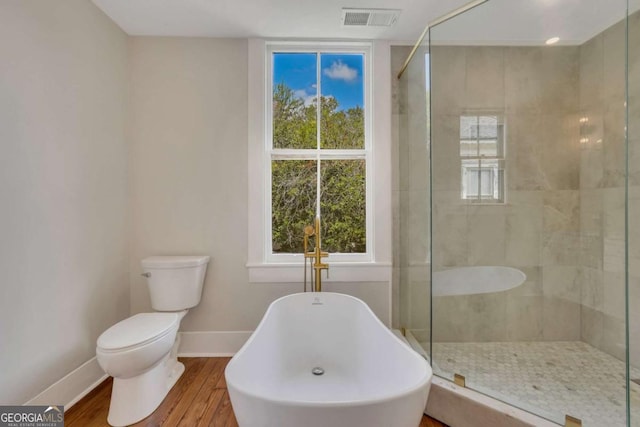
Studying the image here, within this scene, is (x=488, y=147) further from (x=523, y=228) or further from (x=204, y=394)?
(x=204, y=394)

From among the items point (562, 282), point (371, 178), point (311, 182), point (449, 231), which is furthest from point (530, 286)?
point (311, 182)

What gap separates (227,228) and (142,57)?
143cm

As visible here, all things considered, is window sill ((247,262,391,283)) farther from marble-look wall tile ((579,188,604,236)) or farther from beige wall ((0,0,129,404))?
marble-look wall tile ((579,188,604,236))

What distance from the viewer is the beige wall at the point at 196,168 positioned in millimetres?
2025

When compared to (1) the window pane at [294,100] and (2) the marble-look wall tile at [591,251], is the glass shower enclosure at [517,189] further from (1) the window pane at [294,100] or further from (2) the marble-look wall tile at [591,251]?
(1) the window pane at [294,100]

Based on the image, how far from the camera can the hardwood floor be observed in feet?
4.56

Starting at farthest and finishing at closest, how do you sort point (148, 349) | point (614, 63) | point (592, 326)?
point (592, 326), point (614, 63), point (148, 349)

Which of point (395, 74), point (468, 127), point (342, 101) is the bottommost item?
point (468, 127)

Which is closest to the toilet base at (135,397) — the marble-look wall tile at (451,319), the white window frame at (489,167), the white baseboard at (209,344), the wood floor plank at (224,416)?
→ the wood floor plank at (224,416)

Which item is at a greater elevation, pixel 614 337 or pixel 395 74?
pixel 395 74

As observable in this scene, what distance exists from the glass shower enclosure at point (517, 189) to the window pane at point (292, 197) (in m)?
0.67

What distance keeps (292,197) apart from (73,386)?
1746mm

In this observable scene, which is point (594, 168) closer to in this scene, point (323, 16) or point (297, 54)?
point (323, 16)

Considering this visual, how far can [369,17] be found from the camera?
5.90 feet
